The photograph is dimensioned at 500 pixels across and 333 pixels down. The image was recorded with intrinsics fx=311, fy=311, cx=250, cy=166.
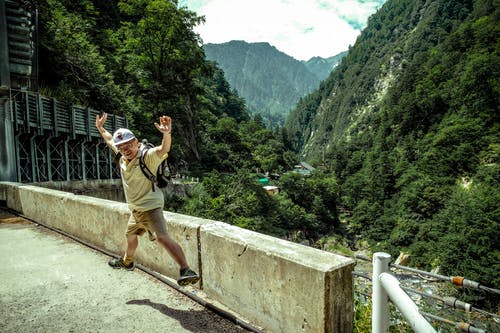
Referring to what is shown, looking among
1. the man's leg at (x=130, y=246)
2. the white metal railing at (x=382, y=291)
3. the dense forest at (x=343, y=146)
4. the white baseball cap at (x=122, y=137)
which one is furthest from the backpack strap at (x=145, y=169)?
the dense forest at (x=343, y=146)

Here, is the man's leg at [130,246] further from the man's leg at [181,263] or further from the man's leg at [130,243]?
the man's leg at [181,263]

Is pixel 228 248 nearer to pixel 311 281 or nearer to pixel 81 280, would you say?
pixel 311 281

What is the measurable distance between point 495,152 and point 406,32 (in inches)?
5600

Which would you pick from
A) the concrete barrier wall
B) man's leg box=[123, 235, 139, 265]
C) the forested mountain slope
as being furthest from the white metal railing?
the forested mountain slope

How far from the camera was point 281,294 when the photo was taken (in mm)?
2611

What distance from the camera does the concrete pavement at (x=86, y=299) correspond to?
2951 millimetres

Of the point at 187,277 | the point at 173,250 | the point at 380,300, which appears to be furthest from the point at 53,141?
the point at 380,300

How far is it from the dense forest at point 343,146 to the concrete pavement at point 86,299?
34.6 ft

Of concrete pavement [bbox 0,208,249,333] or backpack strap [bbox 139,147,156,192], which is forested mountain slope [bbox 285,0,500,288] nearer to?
concrete pavement [bbox 0,208,249,333]

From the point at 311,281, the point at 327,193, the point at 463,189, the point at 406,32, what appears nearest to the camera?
the point at 311,281

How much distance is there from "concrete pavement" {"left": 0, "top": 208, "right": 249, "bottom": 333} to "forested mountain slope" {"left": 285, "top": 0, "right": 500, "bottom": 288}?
35.6m

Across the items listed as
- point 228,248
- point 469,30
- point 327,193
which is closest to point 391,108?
point 469,30

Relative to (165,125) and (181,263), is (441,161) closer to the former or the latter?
(181,263)

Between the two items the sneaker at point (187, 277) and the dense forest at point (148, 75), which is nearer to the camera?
the sneaker at point (187, 277)
